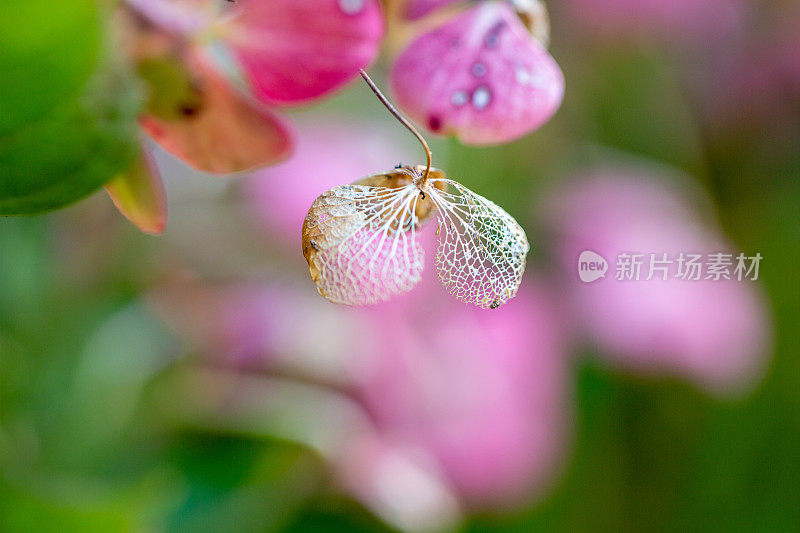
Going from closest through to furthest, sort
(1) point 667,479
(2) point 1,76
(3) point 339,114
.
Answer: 1. (2) point 1,76
2. (3) point 339,114
3. (1) point 667,479

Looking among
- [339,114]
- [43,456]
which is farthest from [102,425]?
[339,114]

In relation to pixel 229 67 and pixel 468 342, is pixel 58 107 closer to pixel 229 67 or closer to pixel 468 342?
pixel 229 67

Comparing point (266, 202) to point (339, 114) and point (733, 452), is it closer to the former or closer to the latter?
point (339, 114)

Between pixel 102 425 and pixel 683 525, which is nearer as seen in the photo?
pixel 102 425

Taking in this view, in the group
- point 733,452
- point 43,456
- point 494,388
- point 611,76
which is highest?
point 611,76

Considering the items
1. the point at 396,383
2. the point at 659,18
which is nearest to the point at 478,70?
the point at 396,383

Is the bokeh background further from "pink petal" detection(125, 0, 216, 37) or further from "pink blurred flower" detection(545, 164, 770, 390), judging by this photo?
"pink petal" detection(125, 0, 216, 37)
